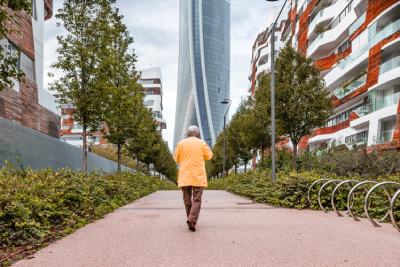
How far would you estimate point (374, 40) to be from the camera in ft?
112

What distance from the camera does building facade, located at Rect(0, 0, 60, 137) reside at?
21.1m

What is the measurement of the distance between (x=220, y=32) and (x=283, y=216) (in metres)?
143

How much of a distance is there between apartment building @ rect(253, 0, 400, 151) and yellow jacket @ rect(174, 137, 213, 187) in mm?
18640

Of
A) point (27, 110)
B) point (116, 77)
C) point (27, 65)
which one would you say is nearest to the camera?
point (116, 77)

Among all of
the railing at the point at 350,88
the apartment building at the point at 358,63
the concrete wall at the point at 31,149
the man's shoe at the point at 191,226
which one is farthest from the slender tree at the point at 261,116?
the railing at the point at 350,88

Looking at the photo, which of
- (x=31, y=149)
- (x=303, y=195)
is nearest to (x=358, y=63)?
(x=303, y=195)

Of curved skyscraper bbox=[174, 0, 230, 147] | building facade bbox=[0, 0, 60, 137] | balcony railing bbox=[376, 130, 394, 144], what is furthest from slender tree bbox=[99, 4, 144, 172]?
curved skyscraper bbox=[174, 0, 230, 147]

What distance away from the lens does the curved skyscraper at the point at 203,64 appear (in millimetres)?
135875

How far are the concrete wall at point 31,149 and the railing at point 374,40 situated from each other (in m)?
21.9

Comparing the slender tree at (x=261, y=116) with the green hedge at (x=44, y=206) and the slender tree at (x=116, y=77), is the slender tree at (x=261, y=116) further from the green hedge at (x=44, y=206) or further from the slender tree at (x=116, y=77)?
the green hedge at (x=44, y=206)

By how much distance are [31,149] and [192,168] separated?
28.2ft

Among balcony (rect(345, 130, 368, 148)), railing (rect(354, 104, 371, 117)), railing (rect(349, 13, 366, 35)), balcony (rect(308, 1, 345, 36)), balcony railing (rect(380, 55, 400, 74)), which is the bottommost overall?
balcony (rect(345, 130, 368, 148))

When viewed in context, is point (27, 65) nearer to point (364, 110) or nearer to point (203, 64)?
point (364, 110)

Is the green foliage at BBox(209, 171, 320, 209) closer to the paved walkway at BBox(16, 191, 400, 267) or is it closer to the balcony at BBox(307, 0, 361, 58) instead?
the paved walkway at BBox(16, 191, 400, 267)
